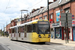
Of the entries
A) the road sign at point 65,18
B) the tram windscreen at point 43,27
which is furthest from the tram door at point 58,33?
the tram windscreen at point 43,27

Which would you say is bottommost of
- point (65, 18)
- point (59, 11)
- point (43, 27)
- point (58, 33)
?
point (58, 33)

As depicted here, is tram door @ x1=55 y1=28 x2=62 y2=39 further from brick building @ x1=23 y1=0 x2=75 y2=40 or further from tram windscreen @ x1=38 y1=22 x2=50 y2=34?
tram windscreen @ x1=38 y1=22 x2=50 y2=34

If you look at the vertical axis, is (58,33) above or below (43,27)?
below

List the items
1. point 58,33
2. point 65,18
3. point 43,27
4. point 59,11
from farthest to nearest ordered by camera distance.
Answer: point 58,33, point 59,11, point 65,18, point 43,27

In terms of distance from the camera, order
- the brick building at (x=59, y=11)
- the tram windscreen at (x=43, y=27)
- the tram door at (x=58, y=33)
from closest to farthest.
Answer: the tram windscreen at (x=43, y=27)
the brick building at (x=59, y=11)
the tram door at (x=58, y=33)

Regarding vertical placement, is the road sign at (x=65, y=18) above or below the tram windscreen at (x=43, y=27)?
above

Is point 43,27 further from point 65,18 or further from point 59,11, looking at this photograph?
point 59,11

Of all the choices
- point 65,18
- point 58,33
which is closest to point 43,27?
point 65,18

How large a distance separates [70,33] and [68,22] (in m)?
8.08

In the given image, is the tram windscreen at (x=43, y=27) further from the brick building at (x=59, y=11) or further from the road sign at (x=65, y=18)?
the brick building at (x=59, y=11)

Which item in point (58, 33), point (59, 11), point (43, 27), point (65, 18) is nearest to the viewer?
point (43, 27)

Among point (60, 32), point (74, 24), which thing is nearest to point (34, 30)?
point (74, 24)

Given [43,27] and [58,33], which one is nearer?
[43,27]

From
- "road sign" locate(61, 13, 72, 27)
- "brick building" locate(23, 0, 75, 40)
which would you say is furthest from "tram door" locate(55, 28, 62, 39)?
"road sign" locate(61, 13, 72, 27)
